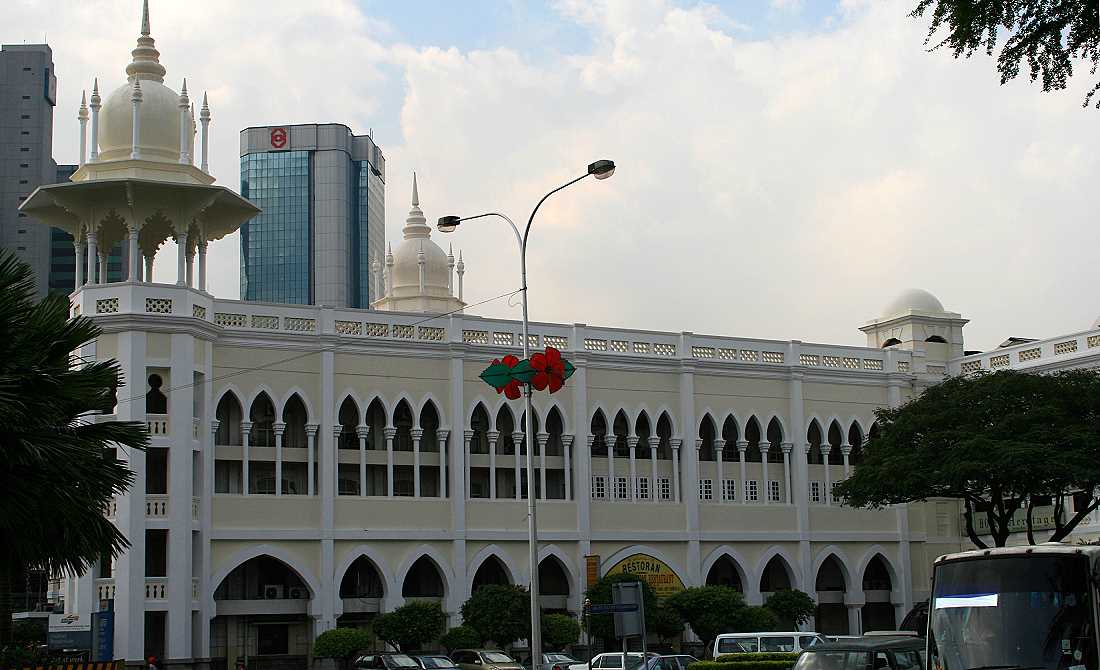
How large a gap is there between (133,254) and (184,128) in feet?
12.8

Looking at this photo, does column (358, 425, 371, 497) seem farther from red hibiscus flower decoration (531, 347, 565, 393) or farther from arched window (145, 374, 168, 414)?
red hibiscus flower decoration (531, 347, 565, 393)

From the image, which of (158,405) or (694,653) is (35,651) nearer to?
(158,405)

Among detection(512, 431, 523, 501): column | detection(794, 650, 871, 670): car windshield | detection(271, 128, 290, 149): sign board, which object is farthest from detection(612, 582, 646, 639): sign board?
detection(271, 128, 290, 149): sign board

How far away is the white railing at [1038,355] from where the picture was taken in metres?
50.1

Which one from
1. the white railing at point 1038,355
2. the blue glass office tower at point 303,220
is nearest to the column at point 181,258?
the white railing at point 1038,355

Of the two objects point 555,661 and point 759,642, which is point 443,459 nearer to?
point 555,661

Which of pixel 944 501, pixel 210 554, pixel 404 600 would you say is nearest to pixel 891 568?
pixel 944 501

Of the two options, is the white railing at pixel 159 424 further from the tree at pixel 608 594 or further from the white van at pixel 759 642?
the white van at pixel 759 642

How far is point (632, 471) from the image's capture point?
4916cm

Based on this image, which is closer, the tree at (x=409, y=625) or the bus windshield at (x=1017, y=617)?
the bus windshield at (x=1017, y=617)

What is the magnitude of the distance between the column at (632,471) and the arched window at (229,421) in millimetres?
12730

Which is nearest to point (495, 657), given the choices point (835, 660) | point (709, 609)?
point (709, 609)

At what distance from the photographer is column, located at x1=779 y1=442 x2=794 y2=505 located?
51.9 meters

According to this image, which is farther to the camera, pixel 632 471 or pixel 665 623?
pixel 632 471
